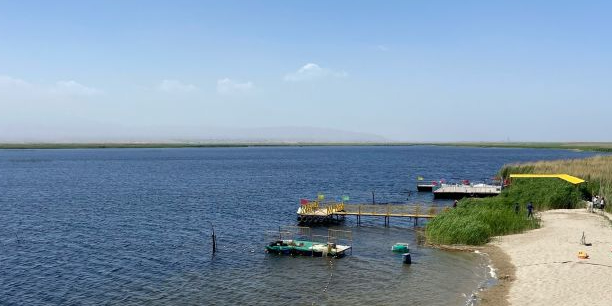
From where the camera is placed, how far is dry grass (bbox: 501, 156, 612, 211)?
196 feet

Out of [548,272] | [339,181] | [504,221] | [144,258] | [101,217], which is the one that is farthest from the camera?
[339,181]

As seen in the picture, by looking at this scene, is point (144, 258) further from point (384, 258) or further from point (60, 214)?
point (60, 214)

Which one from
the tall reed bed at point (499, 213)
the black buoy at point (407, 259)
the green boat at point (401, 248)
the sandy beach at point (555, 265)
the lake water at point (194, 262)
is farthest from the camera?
the tall reed bed at point (499, 213)

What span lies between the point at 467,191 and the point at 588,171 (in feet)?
60.6

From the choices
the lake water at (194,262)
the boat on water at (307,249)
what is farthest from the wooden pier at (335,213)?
the boat on water at (307,249)

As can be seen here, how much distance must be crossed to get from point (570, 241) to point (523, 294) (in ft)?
45.9

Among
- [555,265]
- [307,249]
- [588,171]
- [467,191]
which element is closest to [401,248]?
[307,249]

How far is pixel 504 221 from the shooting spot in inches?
1890

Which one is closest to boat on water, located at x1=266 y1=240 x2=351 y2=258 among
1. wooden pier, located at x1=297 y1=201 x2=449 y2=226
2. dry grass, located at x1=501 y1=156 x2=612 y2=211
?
wooden pier, located at x1=297 y1=201 x2=449 y2=226

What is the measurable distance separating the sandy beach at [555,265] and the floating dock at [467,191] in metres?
29.6

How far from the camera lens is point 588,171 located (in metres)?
69.2

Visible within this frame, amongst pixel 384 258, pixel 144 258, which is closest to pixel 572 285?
pixel 384 258

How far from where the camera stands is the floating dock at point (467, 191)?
263 feet

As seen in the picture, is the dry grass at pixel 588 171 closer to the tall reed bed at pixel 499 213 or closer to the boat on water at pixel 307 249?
the tall reed bed at pixel 499 213
